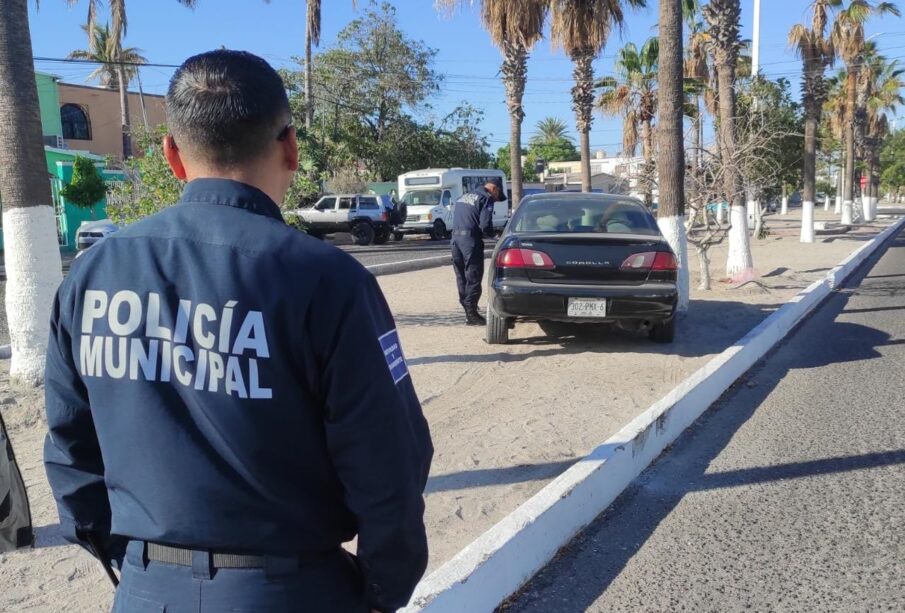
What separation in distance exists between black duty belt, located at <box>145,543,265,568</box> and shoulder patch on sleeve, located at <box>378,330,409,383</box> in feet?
1.38

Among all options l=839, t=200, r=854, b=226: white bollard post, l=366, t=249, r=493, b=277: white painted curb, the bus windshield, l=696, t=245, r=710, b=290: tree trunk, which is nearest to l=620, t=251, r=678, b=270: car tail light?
l=696, t=245, r=710, b=290: tree trunk

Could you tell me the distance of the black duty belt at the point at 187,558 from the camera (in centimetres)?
148

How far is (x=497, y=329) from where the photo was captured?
834 centimetres

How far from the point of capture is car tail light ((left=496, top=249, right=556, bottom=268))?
25.1 ft

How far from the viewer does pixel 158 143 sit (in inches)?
315

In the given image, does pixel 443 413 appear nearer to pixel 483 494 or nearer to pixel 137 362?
pixel 483 494

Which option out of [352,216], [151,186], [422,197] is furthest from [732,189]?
[422,197]

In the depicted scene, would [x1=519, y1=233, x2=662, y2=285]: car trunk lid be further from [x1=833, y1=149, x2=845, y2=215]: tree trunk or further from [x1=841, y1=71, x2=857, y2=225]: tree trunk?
[x1=833, y1=149, x2=845, y2=215]: tree trunk

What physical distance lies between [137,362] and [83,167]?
25.2 meters

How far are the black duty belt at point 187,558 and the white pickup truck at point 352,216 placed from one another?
24.6 metres

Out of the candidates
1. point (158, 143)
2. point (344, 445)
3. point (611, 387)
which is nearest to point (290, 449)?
point (344, 445)

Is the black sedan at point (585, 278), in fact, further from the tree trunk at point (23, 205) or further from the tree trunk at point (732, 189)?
the tree trunk at point (732, 189)

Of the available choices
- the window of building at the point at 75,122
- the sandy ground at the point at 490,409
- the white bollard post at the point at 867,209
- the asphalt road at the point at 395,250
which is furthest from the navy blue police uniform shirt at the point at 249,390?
the white bollard post at the point at 867,209

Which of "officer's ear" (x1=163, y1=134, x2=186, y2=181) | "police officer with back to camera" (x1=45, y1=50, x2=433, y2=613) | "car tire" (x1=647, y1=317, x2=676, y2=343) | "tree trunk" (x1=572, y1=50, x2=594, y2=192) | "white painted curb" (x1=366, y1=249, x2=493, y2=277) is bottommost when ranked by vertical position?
"white painted curb" (x1=366, y1=249, x2=493, y2=277)
